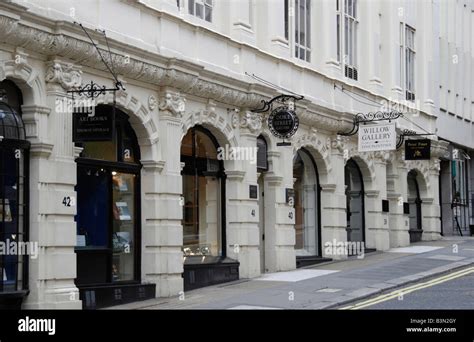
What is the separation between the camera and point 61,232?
1612 cm

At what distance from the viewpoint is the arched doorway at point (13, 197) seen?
1534cm

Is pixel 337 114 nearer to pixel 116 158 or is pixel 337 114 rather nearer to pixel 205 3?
pixel 205 3

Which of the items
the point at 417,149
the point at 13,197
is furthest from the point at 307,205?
the point at 13,197

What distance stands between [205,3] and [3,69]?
26.0 feet

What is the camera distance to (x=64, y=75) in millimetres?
16328

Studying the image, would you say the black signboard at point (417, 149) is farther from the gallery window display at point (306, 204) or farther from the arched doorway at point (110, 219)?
the arched doorway at point (110, 219)

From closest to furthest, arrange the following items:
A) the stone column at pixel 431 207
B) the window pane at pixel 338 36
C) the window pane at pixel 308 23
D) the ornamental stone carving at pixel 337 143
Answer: the window pane at pixel 308 23
the ornamental stone carving at pixel 337 143
the window pane at pixel 338 36
the stone column at pixel 431 207

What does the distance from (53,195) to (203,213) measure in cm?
647

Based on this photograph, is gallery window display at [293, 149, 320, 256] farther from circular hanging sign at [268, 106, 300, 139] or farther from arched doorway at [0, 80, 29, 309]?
arched doorway at [0, 80, 29, 309]

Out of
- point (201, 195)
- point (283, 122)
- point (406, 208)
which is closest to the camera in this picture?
point (201, 195)

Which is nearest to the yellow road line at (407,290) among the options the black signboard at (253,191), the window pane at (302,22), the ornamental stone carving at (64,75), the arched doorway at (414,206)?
the black signboard at (253,191)

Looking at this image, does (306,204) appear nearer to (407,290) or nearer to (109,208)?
(407,290)

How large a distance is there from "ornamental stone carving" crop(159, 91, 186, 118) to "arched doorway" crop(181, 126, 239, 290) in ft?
4.21

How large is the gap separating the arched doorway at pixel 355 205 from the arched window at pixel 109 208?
12783mm
